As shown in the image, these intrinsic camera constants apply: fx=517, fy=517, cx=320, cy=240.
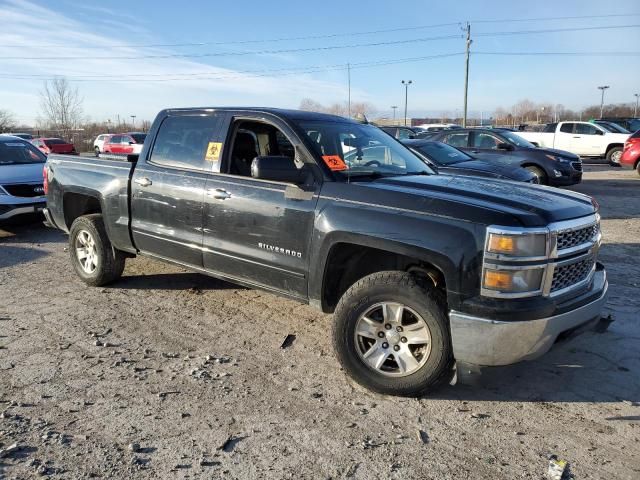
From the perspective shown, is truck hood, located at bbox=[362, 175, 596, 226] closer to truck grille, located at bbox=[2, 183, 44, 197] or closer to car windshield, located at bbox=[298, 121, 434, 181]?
car windshield, located at bbox=[298, 121, 434, 181]

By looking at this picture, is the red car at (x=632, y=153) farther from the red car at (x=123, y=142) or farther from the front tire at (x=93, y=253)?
the red car at (x=123, y=142)

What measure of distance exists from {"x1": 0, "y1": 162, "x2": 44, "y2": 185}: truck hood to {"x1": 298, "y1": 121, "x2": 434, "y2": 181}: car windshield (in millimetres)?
6298

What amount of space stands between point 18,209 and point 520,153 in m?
10.8

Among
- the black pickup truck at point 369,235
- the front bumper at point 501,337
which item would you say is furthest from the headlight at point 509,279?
the front bumper at point 501,337

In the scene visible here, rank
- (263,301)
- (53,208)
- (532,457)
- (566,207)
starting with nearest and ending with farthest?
(532,457) < (566,207) < (263,301) < (53,208)

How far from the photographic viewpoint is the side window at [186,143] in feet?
15.2

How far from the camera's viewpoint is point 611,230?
8.63 m

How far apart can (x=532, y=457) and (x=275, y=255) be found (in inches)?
86.2

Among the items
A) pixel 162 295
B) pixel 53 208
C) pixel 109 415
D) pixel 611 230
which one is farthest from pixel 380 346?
pixel 611 230

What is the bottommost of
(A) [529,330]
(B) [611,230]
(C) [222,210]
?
(B) [611,230]

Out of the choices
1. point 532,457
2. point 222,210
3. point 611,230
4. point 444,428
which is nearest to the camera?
point 532,457

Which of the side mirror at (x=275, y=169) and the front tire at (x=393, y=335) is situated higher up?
the side mirror at (x=275, y=169)

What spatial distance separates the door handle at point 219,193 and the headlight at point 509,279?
2.22 meters

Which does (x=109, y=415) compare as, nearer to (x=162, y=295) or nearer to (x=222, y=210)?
(x=222, y=210)
